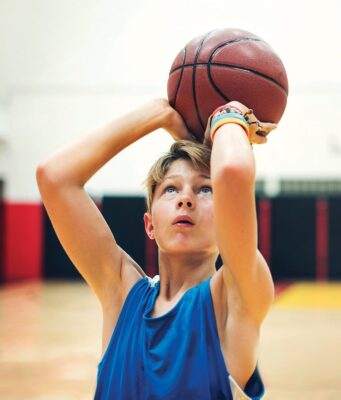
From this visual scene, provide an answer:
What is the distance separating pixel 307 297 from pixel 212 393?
26.6 ft

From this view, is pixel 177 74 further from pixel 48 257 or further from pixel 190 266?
pixel 48 257

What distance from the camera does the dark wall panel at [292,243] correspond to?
468 inches

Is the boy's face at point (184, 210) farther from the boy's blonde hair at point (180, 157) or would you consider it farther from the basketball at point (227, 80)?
the basketball at point (227, 80)

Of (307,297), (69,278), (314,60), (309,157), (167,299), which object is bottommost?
(69,278)

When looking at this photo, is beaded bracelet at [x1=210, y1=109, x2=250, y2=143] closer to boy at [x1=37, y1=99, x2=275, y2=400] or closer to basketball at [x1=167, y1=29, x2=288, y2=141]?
boy at [x1=37, y1=99, x2=275, y2=400]

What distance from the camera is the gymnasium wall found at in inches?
443

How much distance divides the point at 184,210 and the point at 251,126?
0.97ft

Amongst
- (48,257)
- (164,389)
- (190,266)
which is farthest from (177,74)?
(48,257)

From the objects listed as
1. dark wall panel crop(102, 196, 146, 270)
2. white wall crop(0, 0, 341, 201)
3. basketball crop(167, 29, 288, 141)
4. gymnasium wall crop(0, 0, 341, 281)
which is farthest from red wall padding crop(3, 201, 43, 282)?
basketball crop(167, 29, 288, 141)

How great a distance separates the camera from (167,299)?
1.87 m

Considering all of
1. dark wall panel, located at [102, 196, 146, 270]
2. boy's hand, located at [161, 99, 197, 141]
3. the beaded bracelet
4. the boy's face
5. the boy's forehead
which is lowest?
dark wall panel, located at [102, 196, 146, 270]

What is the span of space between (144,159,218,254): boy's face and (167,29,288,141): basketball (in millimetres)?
261

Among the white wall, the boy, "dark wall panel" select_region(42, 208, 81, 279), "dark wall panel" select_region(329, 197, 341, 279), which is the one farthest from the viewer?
"dark wall panel" select_region(42, 208, 81, 279)

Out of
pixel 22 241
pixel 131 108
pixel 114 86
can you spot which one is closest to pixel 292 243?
pixel 131 108
